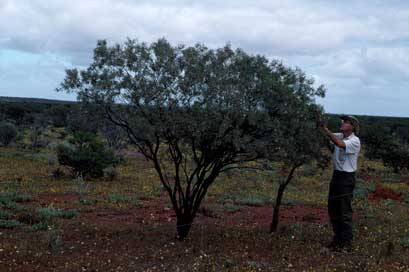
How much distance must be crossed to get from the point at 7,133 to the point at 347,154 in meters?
28.2

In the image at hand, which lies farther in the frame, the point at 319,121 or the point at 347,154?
the point at 347,154

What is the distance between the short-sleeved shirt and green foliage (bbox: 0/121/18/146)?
27843 mm

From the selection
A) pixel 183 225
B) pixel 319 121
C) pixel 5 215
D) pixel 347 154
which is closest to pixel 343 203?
pixel 347 154

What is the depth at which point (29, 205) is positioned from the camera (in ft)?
47.0

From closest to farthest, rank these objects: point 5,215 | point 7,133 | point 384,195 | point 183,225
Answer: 1. point 183,225
2. point 5,215
3. point 384,195
4. point 7,133

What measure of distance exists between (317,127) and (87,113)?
148 inches

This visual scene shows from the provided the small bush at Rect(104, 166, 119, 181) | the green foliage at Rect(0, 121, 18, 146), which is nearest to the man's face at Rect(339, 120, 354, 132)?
the small bush at Rect(104, 166, 119, 181)

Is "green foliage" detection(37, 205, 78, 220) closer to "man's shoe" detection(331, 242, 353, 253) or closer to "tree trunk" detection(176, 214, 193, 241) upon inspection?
"tree trunk" detection(176, 214, 193, 241)

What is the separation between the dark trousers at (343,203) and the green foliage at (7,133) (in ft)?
91.2

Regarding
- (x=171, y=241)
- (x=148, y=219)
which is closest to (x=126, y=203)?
(x=148, y=219)

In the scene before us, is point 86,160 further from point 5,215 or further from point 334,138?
point 334,138

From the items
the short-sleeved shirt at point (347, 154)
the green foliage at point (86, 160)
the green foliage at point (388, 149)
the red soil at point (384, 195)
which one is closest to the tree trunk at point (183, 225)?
the short-sleeved shirt at point (347, 154)

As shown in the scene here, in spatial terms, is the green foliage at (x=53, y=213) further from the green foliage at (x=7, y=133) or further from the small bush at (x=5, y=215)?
the green foliage at (x=7, y=133)

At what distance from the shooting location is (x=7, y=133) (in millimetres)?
34375
